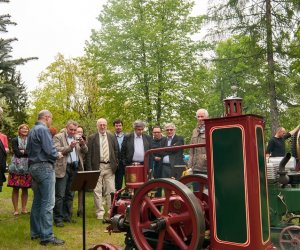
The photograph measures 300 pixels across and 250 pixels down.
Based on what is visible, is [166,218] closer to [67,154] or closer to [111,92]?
[67,154]

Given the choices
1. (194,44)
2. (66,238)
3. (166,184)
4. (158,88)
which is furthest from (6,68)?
(194,44)

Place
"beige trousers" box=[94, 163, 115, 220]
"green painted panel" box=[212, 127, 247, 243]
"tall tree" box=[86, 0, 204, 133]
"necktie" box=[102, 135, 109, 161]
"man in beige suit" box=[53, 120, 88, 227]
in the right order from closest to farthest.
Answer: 1. "green painted panel" box=[212, 127, 247, 243]
2. "man in beige suit" box=[53, 120, 88, 227]
3. "beige trousers" box=[94, 163, 115, 220]
4. "necktie" box=[102, 135, 109, 161]
5. "tall tree" box=[86, 0, 204, 133]

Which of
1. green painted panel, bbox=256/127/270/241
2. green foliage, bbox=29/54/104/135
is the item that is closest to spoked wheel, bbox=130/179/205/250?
green painted panel, bbox=256/127/270/241

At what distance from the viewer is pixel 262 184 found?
340 centimetres

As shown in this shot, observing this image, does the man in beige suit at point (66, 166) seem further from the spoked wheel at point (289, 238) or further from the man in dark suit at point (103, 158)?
the spoked wheel at point (289, 238)

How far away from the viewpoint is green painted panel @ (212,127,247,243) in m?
3.27

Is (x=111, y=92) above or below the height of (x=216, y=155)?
above

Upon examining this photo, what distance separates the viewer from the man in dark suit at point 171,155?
25.9 feet

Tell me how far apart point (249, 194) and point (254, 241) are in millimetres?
354

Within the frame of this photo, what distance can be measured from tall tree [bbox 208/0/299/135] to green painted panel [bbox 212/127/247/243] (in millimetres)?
11418

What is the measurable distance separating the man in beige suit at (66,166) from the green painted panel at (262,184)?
12.3 ft

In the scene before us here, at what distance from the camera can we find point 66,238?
19.3ft

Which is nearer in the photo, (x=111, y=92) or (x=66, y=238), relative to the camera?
(x=66, y=238)

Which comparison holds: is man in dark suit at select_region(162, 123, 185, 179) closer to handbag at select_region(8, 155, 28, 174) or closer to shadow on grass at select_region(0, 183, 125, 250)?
shadow on grass at select_region(0, 183, 125, 250)
